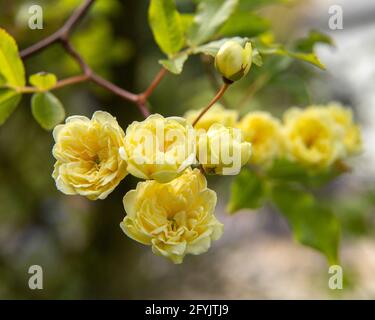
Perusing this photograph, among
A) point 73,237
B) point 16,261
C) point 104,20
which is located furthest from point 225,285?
point 104,20

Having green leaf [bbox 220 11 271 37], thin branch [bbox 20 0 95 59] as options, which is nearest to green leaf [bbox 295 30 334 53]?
green leaf [bbox 220 11 271 37]

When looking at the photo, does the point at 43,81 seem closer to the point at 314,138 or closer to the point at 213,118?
the point at 213,118

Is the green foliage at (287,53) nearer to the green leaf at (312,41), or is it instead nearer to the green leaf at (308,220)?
the green leaf at (312,41)

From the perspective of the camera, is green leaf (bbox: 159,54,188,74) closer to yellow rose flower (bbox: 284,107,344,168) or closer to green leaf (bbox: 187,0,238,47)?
green leaf (bbox: 187,0,238,47)

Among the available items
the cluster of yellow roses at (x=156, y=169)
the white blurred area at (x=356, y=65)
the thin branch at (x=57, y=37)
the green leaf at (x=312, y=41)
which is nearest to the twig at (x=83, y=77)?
the thin branch at (x=57, y=37)
